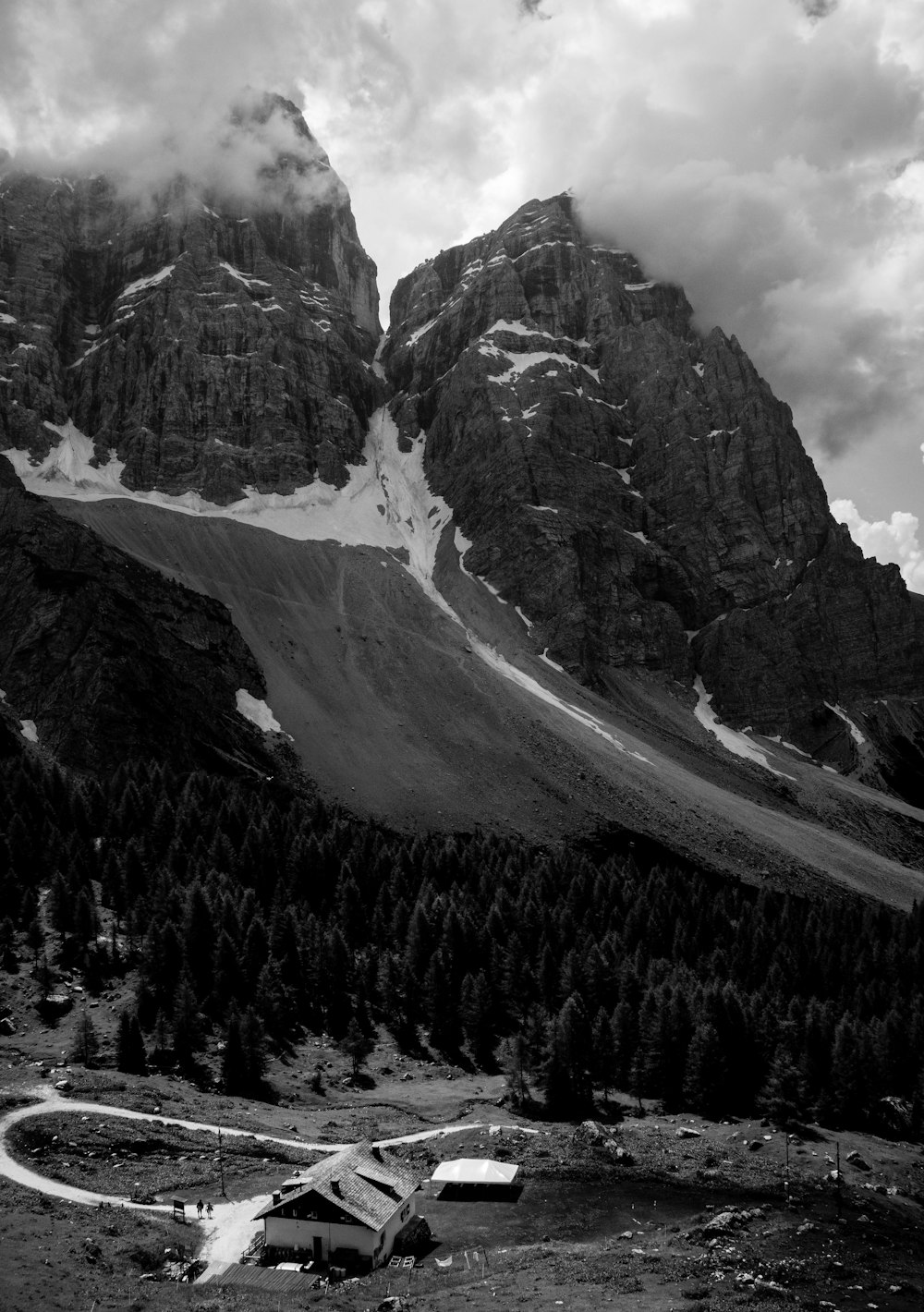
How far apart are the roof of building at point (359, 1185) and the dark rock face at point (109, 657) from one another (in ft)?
322

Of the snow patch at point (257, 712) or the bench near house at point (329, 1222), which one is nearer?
the bench near house at point (329, 1222)

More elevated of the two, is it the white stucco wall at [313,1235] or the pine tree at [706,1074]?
the pine tree at [706,1074]

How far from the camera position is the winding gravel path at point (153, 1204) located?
4450 cm

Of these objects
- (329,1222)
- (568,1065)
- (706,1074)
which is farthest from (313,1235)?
(706,1074)

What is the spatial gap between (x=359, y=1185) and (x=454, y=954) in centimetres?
4820

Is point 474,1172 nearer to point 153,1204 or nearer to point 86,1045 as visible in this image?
point 153,1204

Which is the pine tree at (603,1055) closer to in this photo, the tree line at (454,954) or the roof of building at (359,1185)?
the tree line at (454,954)

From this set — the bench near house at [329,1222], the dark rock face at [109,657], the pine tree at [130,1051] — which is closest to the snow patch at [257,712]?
the dark rock face at [109,657]

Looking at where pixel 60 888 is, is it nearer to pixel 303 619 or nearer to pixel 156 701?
pixel 156 701

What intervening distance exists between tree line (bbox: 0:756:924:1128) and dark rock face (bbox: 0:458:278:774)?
15.9 m

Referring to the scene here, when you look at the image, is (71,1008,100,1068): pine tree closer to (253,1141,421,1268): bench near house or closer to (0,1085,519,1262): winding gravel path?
(0,1085,519,1262): winding gravel path

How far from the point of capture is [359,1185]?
4625cm

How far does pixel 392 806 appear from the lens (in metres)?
150

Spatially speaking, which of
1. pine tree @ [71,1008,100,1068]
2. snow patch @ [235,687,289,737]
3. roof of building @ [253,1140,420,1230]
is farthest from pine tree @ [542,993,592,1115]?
snow patch @ [235,687,289,737]
